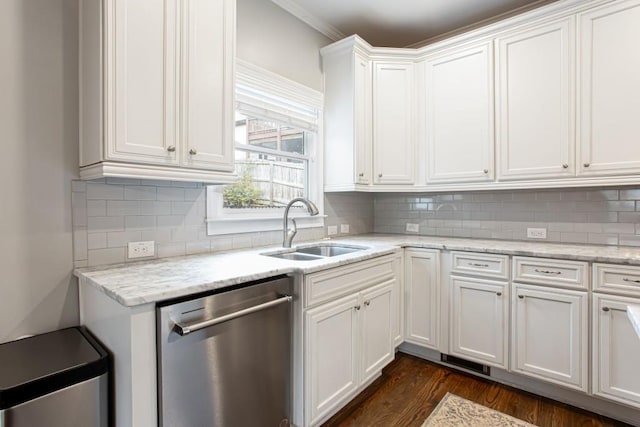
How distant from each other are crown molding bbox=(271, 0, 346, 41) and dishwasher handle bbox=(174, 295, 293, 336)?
2.22m

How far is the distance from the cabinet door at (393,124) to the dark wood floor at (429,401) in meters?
1.59

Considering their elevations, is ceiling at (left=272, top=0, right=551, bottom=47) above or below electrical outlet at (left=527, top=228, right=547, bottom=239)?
above

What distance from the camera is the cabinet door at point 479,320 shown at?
7.65 feet

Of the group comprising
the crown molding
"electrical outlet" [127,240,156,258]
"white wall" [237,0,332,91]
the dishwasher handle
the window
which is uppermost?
the crown molding

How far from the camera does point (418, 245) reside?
8.79 feet

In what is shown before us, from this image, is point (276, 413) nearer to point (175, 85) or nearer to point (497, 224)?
point (175, 85)

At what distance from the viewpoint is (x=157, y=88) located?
1.55 m

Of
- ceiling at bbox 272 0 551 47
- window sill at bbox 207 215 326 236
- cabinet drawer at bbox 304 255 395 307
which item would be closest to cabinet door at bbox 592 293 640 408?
cabinet drawer at bbox 304 255 395 307

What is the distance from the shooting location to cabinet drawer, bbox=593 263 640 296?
190 cm

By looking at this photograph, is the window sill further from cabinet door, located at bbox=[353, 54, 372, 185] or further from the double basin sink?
cabinet door, located at bbox=[353, 54, 372, 185]

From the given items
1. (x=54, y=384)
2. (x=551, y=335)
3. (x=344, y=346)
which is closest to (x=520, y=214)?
(x=551, y=335)

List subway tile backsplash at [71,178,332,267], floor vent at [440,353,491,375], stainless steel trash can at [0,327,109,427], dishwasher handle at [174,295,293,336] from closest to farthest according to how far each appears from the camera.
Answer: stainless steel trash can at [0,327,109,427]
dishwasher handle at [174,295,293,336]
subway tile backsplash at [71,178,332,267]
floor vent at [440,353,491,375]

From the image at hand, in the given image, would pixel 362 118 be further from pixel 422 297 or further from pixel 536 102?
pixel 422 297

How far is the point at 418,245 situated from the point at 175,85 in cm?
201
